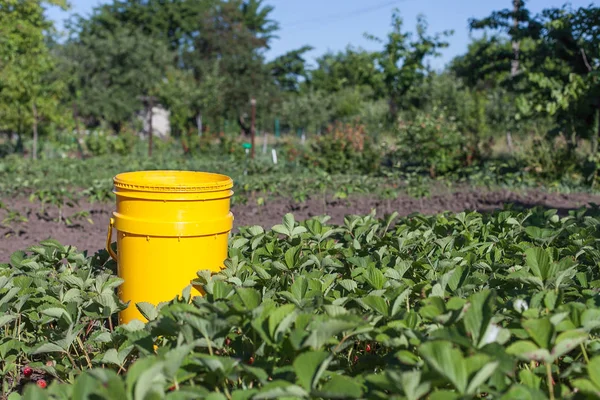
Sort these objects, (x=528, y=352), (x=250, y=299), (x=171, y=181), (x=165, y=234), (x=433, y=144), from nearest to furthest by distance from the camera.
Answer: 1. (x=528, y=352)
2. (x=250, y=299)
3. (x=165, y=234)
4. (x=171, y=181)
5. (x=433, y=144)

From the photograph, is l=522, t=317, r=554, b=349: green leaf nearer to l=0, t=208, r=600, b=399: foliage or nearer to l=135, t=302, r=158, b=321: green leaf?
l=0, t=208, r=600, b=399: foliage

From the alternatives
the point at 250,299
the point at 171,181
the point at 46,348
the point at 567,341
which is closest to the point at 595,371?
the point at 567,341

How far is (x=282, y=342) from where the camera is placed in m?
1.87

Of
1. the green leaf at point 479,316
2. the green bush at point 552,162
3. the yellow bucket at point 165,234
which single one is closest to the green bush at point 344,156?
the green bush at point 552,162

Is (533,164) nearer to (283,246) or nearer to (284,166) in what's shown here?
(284,166)

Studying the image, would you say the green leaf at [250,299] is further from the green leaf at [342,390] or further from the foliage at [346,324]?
the green leaf at [342,390]

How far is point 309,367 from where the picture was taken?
61.4 inches

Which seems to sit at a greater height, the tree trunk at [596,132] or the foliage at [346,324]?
the tree trunk at [596,132]

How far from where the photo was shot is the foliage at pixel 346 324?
5.01ft

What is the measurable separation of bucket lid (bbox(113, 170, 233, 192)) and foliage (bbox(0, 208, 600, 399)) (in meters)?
0.38

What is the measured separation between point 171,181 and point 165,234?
685 mm

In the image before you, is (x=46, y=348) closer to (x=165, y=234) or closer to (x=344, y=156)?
(x=165, y=234)

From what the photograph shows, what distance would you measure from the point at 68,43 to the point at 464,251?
127ft

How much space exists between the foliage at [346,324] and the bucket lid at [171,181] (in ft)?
1.24
